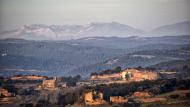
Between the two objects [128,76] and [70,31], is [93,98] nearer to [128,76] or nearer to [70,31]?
[128,76]

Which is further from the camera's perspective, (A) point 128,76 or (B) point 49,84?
(A) point 128,76

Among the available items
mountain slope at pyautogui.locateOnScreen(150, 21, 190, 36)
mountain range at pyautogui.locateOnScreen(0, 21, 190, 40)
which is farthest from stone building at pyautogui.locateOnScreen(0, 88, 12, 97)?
mountain slope at pyautogui.locateOnScreen(150, 21, 190, 36)

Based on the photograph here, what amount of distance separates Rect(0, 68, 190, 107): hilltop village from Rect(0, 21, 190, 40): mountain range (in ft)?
3.00

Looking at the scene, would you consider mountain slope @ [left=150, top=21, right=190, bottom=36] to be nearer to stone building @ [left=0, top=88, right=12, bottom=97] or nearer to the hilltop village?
the hilltop village

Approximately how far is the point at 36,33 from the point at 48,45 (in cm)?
50

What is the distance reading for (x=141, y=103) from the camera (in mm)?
14516

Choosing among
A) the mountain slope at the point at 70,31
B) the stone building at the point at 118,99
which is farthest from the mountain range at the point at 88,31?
the stone building at the point at 118,99

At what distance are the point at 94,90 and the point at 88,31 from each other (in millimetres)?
1760

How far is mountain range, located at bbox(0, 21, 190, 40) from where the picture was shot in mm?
15578

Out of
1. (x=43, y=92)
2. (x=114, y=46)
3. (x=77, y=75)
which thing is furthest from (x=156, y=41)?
(x=43, y=92)

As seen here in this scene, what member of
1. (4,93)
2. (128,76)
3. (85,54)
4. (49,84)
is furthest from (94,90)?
(4,93)

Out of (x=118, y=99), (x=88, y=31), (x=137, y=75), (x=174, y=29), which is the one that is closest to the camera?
(x=118, y=99)

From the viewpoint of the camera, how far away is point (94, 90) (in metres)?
14.8

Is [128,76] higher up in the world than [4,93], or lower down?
higher up
